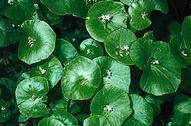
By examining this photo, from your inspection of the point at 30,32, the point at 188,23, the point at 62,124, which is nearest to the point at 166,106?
the point at 188,23

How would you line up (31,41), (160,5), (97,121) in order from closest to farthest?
(97,121) → (31,41) → (160,5)

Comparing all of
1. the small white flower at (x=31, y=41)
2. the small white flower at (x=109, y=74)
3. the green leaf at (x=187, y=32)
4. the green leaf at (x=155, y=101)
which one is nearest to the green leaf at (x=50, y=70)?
the small white flower at (x=31, y=41)

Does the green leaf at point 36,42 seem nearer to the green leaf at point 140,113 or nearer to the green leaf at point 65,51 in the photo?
the green leaf at point 65,51

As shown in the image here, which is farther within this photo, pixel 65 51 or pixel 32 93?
pixel 65 51

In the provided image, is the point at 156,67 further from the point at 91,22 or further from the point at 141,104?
the point at 91,22

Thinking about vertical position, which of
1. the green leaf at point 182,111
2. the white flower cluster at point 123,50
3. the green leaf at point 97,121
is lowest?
the green leaf at point 182,111

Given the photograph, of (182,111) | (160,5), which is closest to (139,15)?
(160,5)

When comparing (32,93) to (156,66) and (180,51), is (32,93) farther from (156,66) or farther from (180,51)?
(180,51)
